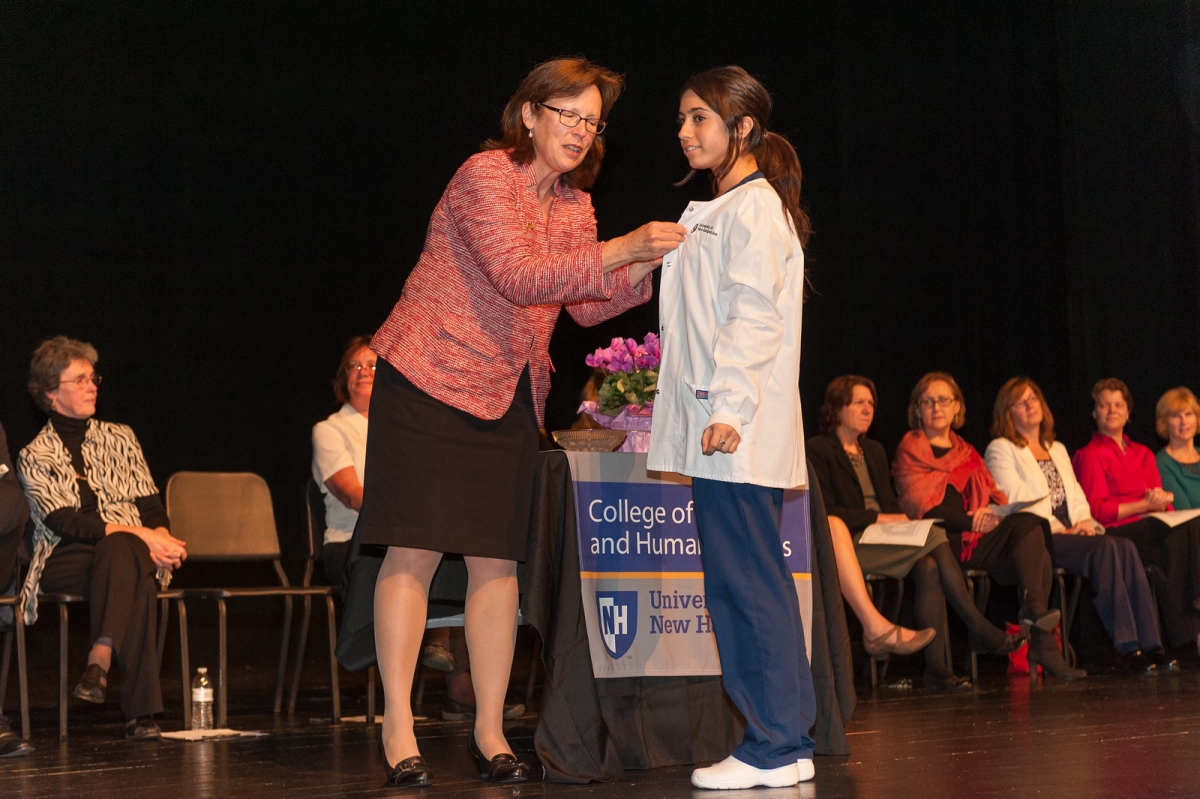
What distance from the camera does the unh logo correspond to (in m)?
2.60

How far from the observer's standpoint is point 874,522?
4852mm

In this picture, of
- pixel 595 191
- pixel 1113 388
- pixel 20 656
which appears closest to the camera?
pixel 20 656

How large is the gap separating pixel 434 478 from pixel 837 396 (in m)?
2.95

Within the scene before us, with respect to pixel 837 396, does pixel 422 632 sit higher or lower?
lower

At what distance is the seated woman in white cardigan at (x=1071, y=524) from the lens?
500 cm

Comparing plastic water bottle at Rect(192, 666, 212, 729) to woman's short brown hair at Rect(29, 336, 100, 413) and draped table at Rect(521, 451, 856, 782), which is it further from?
draped table at Rect(521, 451, 856, 782)

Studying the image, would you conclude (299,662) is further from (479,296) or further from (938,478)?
(938,478)

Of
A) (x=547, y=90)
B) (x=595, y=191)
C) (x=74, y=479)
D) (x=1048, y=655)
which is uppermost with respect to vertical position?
(x=595, y=191)

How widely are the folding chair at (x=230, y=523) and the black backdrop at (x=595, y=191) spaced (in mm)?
525

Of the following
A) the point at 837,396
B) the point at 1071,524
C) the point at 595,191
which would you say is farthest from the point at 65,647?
the point at 1071,524

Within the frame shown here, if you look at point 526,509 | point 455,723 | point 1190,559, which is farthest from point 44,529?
point 1190,559

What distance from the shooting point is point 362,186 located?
5.28 meters

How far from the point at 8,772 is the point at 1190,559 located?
463 centimetres

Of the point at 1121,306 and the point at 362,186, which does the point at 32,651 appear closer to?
the point at 362,186
